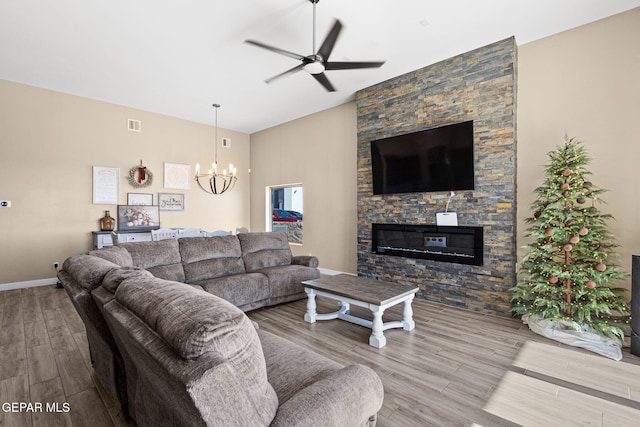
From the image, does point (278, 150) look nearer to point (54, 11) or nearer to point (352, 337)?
point (54, 11)

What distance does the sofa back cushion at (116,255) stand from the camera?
272 cm

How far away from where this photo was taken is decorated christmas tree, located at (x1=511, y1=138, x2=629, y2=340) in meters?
2.89

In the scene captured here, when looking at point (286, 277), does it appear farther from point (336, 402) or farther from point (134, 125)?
point (134, 125)

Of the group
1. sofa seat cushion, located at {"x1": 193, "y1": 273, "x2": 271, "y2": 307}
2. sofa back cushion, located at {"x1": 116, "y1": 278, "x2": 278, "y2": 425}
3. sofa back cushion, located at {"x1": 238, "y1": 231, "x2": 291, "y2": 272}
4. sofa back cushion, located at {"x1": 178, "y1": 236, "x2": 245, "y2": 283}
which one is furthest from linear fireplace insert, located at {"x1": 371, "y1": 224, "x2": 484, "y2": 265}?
sofa back cushion, located at {"x1": 116, "y1": 278, "x2": 278, "y2": 425}

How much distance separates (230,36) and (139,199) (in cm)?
384

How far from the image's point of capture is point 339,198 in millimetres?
5770

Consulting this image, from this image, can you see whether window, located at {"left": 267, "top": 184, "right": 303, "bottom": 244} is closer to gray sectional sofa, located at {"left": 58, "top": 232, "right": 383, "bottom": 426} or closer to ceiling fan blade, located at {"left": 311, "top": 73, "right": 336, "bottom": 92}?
ceiling fan blade, located at {"left": 311, "top": 73, "right": 336, "bottom": 92}

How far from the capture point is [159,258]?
11.4ft

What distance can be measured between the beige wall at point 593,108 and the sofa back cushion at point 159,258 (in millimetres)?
4001

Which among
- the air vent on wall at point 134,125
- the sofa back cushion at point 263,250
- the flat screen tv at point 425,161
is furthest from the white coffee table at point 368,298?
the air vent on wall at point 134,125

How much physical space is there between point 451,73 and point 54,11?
14.5ft

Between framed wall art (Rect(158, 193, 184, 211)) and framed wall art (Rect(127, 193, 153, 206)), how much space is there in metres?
0.19

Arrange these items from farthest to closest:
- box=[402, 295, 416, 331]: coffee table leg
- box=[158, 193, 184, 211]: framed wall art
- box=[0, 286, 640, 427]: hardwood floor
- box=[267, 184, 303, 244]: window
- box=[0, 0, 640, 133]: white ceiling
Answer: box=[267, 184, 303, 244]: window
box=[158, 193, 184, 211]: framed wall art
box=[402, 295, 416, 331]: coffee table leg
box=[0, 0, 640, 133]: white ceiling
box=[0, 286, 640, 427]: hardwood floor

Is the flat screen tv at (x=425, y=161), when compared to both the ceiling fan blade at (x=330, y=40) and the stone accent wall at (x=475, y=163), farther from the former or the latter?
the ceiling fan blade at (x=330, y=40)
